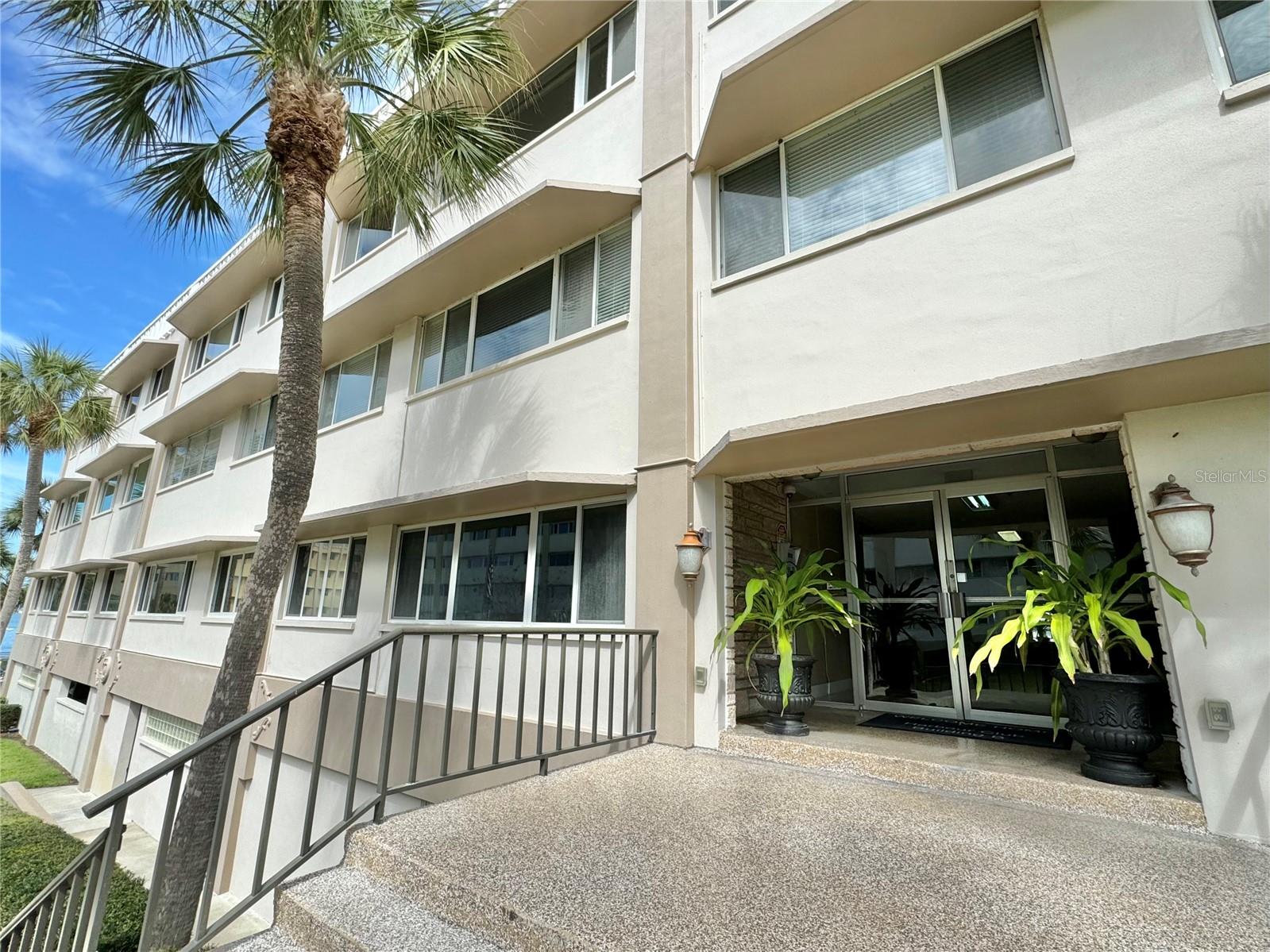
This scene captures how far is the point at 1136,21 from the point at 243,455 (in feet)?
49.3

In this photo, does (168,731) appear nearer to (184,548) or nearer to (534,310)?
(184,548)

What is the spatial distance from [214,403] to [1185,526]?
1605cm

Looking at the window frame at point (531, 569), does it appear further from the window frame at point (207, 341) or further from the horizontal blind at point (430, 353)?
the window frame at point (207, 341)

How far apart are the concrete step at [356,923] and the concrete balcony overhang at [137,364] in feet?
65.1

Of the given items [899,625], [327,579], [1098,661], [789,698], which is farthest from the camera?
[327,579]

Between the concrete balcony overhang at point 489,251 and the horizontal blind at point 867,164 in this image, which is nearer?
the horizontal blind at point 867,164

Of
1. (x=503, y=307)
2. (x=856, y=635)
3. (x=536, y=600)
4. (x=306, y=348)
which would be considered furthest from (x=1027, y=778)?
(x=503, y=307)

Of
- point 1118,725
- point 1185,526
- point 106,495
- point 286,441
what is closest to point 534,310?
point 286,441

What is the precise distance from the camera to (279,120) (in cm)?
523

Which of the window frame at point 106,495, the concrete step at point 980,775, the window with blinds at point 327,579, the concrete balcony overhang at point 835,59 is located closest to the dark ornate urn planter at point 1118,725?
the concrete step at point 980,775

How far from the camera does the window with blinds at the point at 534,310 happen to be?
→ 21.9 ft

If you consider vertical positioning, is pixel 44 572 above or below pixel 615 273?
below

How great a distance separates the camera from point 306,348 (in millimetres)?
5305

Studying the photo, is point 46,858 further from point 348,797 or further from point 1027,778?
point 1027,778
